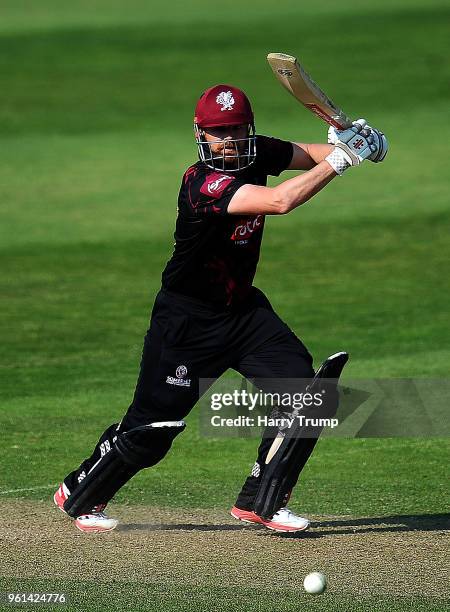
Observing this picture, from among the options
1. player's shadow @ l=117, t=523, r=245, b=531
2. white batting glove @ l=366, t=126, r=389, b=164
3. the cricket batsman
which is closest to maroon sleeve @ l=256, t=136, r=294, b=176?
the cricket batsman

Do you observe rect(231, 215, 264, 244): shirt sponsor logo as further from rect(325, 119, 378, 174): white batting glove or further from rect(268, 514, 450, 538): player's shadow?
rect(268, 514, 450, 538): player's shadow

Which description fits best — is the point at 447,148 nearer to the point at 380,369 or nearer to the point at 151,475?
the point at 380,369

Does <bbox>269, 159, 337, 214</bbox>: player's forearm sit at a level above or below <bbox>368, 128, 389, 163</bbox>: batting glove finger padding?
below

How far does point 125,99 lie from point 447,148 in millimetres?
7869

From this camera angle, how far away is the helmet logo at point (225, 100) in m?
6.83

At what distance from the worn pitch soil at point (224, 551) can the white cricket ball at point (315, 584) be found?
0.09 metres

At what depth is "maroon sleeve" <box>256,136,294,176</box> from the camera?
7.25m

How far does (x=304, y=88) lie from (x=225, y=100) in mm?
446

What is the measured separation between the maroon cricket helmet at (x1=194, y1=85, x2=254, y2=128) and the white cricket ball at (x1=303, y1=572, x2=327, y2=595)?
2326mm

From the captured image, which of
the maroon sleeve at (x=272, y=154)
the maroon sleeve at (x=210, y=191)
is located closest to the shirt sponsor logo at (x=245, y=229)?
the maroon sleeve at (x=210, y=191)

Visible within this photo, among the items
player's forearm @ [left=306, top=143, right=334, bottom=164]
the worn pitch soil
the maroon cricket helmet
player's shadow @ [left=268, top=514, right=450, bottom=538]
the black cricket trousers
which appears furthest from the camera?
player's forearm @ [left=306, top=143, right=334, bottom=164]

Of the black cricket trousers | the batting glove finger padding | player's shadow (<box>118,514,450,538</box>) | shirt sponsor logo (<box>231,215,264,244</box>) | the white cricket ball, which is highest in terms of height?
the batting glove finger padding

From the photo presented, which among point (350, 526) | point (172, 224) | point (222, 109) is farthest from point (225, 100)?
point (172, 224)

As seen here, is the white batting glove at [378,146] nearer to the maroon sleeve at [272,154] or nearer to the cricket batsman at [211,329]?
the cricket batsman at [211,329]
